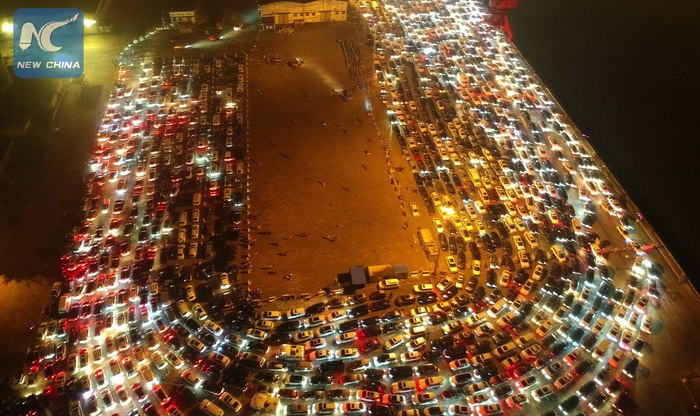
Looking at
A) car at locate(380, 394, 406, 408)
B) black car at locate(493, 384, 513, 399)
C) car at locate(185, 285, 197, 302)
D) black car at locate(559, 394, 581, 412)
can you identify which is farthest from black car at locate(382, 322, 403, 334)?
car at locate(185, 285, 197, 302)

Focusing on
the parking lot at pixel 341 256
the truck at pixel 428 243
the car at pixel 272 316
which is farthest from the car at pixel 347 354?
the truck at pixel 428 243

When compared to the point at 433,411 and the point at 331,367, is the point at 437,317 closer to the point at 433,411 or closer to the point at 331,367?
the point at 433,411

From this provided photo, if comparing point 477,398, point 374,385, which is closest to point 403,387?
point 374,385

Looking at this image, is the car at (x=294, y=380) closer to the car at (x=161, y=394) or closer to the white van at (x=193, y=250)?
the car at (x=161, y=394)

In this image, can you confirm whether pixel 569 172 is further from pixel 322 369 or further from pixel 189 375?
pixel 189 375

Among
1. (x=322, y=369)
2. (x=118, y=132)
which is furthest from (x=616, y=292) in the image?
(x=118, y=132)
